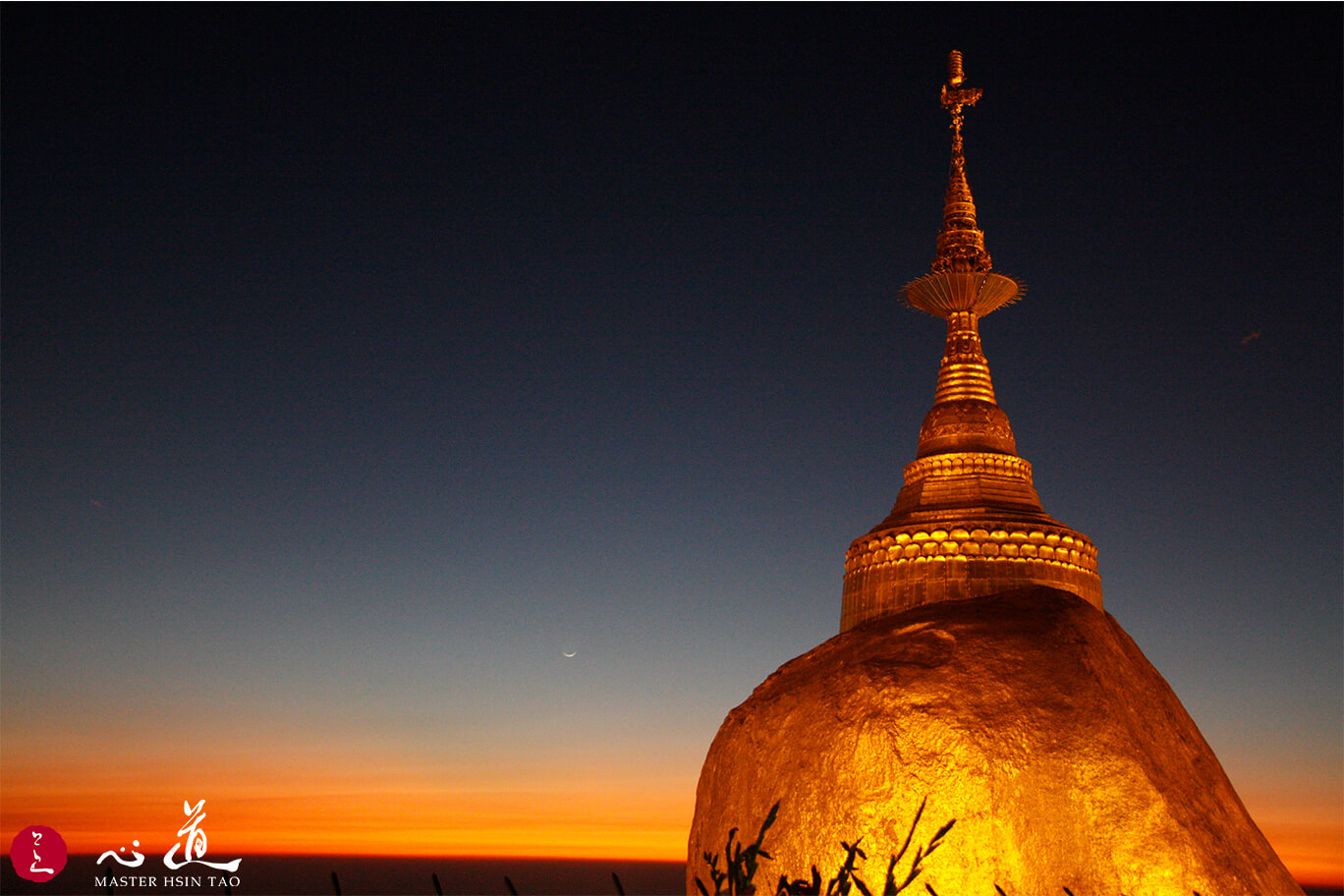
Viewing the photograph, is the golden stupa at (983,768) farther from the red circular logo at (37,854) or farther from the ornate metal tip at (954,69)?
the ornate metal tip at (954,69)

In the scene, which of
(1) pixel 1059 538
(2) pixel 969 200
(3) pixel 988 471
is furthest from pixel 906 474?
(2) pixel 969 200

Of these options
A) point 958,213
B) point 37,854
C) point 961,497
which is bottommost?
point 37,854

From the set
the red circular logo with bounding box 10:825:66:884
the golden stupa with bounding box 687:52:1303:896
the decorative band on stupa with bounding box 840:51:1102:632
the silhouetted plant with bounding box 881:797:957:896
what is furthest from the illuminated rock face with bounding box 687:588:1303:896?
the decorative band on stupa with bounding box 840:51:1102:632

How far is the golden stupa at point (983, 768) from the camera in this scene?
1107cm

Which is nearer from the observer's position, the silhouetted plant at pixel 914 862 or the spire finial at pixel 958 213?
the silhouetted plant at pixel 914 862

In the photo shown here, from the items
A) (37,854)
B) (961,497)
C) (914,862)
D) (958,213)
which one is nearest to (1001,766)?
(914,862)

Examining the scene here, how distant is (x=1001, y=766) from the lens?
448 inches

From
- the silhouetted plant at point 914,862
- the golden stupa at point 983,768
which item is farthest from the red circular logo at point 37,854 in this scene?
the silhouetted plant at point 914,862

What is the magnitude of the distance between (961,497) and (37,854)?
2261 centimetres

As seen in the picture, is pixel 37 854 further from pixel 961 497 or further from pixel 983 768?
pixel 961 497

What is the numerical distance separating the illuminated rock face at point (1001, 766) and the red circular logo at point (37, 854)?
25.6 feet

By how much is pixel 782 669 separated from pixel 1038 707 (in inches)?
130

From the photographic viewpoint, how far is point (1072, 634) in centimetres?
1239

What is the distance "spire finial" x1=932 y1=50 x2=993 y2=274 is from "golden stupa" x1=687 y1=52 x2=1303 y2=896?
22.6 m
